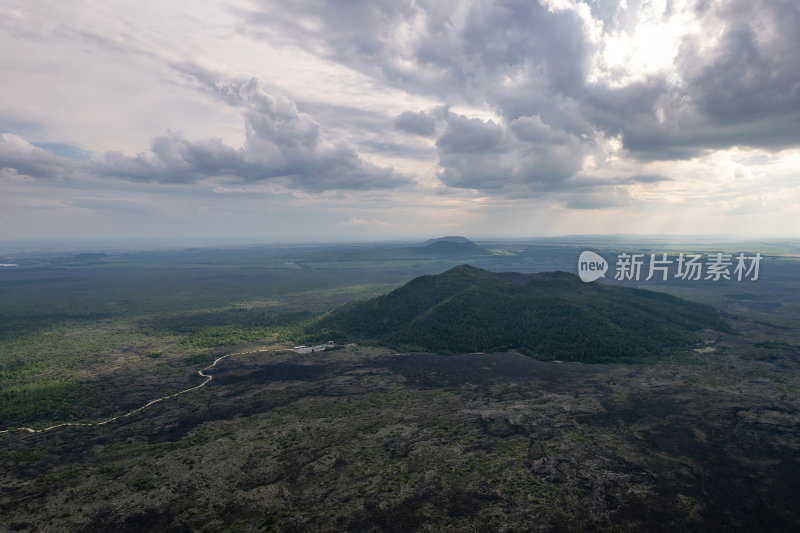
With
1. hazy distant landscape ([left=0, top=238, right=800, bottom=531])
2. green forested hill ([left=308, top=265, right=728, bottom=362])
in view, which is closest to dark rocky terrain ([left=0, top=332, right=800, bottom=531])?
hazy distant landscape ([left=0, top=238, right=800, bottom=531])

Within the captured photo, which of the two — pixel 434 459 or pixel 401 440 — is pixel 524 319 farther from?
pixel 434 459

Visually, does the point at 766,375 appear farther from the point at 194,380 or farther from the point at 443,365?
the point at 194,380

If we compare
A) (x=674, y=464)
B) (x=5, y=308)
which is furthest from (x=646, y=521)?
(x=5, y=308)

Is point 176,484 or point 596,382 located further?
point 596,382

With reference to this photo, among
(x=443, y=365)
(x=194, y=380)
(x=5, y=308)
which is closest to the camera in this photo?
(x=194, y=380)

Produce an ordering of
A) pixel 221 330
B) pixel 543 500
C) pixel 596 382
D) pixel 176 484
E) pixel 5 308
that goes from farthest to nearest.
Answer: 1. pixel 5 308
2. pixel 221 330
3. pixel 596 382
4. pixel 176 484
5. pixel 543 500

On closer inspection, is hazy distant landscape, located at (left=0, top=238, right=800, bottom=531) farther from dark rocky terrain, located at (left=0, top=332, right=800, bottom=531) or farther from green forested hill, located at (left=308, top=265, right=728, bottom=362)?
green forested hill, located at (left=308, top=265, right=728, bottom=362)

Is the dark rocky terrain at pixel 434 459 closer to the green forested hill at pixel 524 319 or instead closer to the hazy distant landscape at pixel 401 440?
the hazy distant landscape at pixel 401 440

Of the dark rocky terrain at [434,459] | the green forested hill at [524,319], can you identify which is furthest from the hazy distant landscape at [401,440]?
the green forested hill at [524,319]
